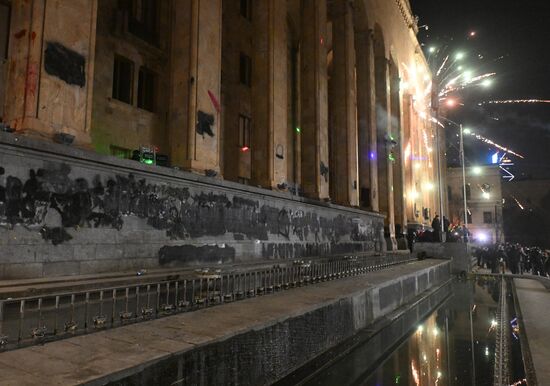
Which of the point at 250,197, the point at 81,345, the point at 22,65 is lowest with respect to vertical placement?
the point at 81,345

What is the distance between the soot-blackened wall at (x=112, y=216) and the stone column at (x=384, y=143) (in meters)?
15.2

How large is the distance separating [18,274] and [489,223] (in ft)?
216

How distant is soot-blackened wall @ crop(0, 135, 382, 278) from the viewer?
5.93 m

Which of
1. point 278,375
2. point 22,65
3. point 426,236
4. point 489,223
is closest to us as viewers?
point 278,375

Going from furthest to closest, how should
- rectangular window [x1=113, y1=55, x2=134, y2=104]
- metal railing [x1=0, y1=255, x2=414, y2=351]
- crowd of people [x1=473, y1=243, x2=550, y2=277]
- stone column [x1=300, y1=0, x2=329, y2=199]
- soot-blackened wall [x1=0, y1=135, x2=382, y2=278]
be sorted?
crowd of people [x1=473, y1=243, x2=550, y2=277] < stone column [x1=300, y1=0, x2=329, y2=199] < rectangular window [x1=113, y1=55, x2=134, y2=104] < soot-blackened wall [x1=0, y1=135, x2=382, y2=278] < metal railing [x1=0, y1=255, x2=414, y2=351]

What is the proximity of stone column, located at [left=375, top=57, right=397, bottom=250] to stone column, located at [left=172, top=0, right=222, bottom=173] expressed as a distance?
663 inches

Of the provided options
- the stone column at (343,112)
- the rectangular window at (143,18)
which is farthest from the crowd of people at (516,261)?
the rectangular window at (143,18)

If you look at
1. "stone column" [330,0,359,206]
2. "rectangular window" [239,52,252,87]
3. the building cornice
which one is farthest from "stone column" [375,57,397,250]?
"rectangular window" [239,52,252,87]

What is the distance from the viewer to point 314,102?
17.4 meters

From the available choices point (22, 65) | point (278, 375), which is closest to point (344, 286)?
point (278, 375)

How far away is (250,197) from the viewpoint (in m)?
11.3

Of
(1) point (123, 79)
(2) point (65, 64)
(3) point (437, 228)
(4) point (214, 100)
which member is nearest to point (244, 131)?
(1) point (123, 79)

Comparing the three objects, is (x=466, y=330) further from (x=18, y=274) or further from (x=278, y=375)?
(x=18, y=274)

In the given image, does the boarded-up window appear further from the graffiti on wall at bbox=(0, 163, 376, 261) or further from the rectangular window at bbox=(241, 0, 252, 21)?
the graffiti on wall at bbox=(0, 163, 376, 261)
